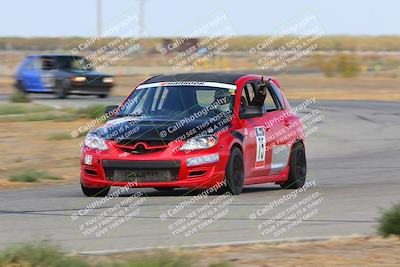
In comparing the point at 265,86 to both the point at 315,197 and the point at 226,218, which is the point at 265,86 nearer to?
the point at 315,197

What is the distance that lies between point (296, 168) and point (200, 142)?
2603 millimetres

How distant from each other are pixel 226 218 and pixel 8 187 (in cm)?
552

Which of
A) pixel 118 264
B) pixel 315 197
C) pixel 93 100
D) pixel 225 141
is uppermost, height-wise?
pixel 118 264

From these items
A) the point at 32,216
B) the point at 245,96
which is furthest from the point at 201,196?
the point at 32,216

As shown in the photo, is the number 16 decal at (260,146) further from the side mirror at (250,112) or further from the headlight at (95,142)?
the headlight at (95,142)

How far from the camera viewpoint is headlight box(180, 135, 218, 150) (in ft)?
44.5

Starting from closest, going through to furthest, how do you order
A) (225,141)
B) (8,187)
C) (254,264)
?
(254,264)
(225,141)
(8,187)

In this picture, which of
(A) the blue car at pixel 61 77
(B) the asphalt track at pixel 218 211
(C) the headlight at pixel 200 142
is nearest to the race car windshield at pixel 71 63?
(A) the blue car at pixel 61 77

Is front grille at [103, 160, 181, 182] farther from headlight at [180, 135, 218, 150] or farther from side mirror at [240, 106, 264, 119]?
side mirror at [240, 106, 264, 119]

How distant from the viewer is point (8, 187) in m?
16.4

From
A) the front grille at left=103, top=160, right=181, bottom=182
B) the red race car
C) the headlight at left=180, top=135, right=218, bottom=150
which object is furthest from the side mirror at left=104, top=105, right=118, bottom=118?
the headlight at left=180, top=135, right=218, bottom=150

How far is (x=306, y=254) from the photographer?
29.7ft

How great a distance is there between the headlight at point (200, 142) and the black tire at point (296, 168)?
7.47 feet

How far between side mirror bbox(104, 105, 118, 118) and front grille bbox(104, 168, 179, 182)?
1234 mm
